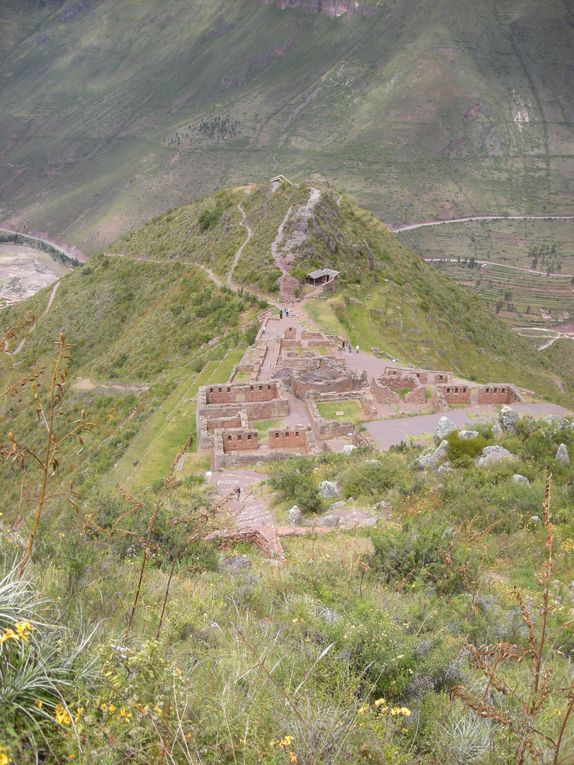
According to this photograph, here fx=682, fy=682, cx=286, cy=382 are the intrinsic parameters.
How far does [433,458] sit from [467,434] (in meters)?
1.26

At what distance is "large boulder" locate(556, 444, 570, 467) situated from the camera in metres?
16.3

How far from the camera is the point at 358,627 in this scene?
6.93 metres

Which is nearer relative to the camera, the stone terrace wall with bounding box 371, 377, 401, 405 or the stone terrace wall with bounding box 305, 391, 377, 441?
the stone terrace wall with bounding box 305, 391, 377, 441

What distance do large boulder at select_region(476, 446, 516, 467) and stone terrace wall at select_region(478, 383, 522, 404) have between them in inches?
432

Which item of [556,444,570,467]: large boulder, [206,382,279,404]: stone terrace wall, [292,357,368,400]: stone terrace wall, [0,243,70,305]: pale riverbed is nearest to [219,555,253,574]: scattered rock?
[556,444,570,467]: large boulder

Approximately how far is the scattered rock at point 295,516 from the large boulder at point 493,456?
14.7ft

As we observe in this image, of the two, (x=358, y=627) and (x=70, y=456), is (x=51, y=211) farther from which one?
(x=358, y=627)

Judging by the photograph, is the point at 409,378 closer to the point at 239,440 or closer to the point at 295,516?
the point at 239,440

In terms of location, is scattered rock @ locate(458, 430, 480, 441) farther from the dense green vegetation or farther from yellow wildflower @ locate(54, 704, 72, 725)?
yellow wildflower @ locate(54, 704, 72, 725)

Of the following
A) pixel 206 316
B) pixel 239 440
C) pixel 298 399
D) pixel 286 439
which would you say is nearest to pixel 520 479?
pixel 286 439

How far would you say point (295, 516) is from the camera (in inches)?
609

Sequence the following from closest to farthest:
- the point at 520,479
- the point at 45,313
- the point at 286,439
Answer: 1. the point at 520,479
2. the point at 286,439
3. the point at 45,313

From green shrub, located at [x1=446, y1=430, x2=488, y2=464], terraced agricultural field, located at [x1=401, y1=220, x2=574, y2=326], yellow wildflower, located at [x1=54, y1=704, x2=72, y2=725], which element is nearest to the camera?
yellow wildflower, located at [x1=54, y1=704, x2=72, y2=725]

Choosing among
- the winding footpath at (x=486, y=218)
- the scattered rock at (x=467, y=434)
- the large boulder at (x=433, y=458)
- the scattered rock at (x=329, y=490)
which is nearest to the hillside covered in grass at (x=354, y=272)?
the scattered rock at (x=467, y=434)
